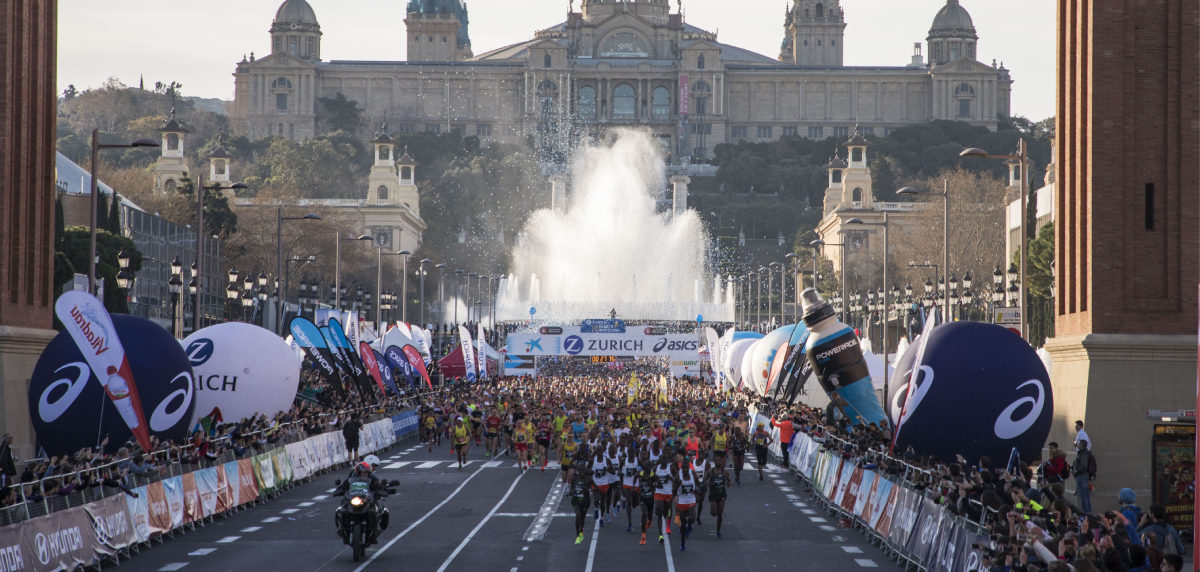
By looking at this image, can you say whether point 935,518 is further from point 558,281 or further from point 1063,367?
point 558,281

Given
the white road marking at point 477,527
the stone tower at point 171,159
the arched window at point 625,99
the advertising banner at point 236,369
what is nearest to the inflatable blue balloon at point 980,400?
the white road marking at point 477,527

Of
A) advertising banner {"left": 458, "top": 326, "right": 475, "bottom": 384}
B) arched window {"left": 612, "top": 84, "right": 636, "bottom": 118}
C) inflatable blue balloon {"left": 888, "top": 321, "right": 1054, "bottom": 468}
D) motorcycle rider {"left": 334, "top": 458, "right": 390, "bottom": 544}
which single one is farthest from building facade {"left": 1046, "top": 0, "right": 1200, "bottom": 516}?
arched window {"left": 612, "top": 84, "right": 636, "bottom": 118}

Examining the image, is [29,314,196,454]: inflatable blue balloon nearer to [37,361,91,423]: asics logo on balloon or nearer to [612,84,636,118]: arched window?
[37,361,91,423]: asics logo on balloon

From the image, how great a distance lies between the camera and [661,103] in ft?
611

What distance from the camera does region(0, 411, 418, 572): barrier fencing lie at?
16.2m

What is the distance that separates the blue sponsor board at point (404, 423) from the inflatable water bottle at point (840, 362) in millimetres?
14800

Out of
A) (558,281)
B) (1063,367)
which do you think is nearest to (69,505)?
(1063,367)

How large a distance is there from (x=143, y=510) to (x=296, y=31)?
17548 cm

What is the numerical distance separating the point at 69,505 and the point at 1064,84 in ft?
59.9

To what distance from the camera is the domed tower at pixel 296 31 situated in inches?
7387

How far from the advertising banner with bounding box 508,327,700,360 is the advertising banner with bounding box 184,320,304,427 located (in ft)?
103

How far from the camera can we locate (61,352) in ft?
74.8

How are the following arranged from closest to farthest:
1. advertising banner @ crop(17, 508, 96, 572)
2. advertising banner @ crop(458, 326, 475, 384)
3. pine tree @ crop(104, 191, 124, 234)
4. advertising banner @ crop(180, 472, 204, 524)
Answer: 1. advertising banner @ crop(17, 508, 96, 572)
2. advertising banner @ crop(180, 472, 204, 524)
3. advertising banner @ crop(458, 326, 475, 384)
4. pine tree @ crop(104, 191, 124, 234)

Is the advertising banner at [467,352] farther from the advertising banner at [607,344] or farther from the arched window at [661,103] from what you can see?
the arched window at [661,103]
